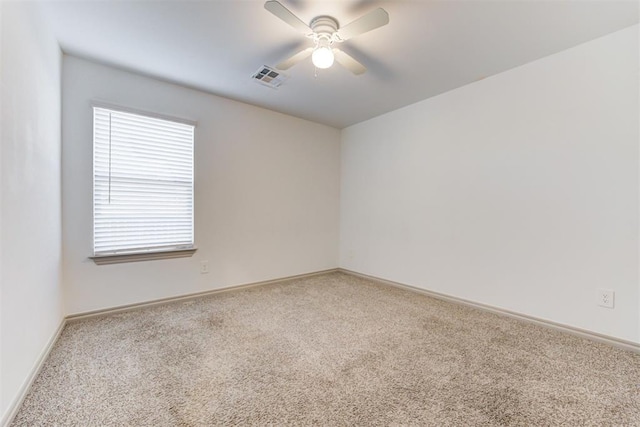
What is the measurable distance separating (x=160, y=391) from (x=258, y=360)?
570 millimetres

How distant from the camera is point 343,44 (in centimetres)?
221

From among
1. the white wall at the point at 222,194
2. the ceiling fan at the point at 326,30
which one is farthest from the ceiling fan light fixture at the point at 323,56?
the white wall at the point at 222,194

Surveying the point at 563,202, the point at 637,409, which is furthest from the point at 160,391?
the point at 563,202

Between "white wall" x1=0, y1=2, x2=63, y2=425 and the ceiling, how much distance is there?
16.8 inches

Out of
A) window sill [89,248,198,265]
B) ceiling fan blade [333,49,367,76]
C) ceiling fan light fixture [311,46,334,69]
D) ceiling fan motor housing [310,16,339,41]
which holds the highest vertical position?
ceiling fan motor housing [310,16,339,41]

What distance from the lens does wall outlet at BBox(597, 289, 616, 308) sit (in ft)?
6.77

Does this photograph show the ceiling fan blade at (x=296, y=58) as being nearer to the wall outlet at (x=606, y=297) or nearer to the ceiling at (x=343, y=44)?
the ceiling at (x=343, y=44)

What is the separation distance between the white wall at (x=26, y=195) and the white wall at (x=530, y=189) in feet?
11.1

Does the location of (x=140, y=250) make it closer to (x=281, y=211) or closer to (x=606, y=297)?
(x=281, y=211)

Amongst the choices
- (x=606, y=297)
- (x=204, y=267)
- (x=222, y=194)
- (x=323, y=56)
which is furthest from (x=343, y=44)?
(x=606, y=297)

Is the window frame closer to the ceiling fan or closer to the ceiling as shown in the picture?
the ceiling

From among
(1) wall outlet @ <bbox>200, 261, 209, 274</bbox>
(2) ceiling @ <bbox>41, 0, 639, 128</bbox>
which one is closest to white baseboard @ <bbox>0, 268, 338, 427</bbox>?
(1) wall outlet @ <bbox>200, 261, 209, 274</bbox>

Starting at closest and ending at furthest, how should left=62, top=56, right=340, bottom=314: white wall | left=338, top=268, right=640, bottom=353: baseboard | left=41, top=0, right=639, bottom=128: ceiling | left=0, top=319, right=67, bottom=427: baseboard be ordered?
1. left=0, top=319, right=67, bottom=427: baseboard
2. left=41, top=0, right=639, bottom=128: ceiling
3. left=338, top=268, right=640, bottom=353: baseboard
4. left=62, top=56, right=340, bottom=314: white wall

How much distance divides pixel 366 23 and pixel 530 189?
6.69 ft
